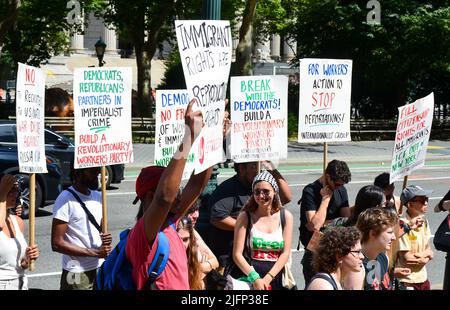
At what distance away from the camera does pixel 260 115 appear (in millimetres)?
7914

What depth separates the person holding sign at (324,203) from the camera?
728cm

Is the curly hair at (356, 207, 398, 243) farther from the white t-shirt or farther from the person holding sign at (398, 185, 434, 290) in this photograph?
the white t-shirt

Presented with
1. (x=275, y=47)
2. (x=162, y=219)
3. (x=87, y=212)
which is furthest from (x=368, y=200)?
(x=275, y=47)

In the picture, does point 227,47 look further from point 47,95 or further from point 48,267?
point 47,95

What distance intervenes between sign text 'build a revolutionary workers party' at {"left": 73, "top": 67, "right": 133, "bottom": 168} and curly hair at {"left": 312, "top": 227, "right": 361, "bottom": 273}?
2.51 m

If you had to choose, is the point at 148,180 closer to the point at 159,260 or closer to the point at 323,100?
the point at 159,260

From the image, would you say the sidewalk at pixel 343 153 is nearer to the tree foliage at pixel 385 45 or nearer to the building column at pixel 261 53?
the tree foliage at pixel 385 45

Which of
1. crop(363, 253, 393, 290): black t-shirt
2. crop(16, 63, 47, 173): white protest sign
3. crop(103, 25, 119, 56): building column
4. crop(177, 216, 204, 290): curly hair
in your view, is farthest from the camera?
crop(103, 25, 119, 56): building column

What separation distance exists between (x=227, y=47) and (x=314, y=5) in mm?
31762

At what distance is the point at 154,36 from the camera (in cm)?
3541

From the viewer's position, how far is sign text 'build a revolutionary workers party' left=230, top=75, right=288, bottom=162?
25.5 ft

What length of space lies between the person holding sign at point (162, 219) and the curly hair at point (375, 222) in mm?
1790

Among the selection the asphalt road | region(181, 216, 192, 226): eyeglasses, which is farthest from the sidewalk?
region(181, 216, 192, 226): eyeglasses
